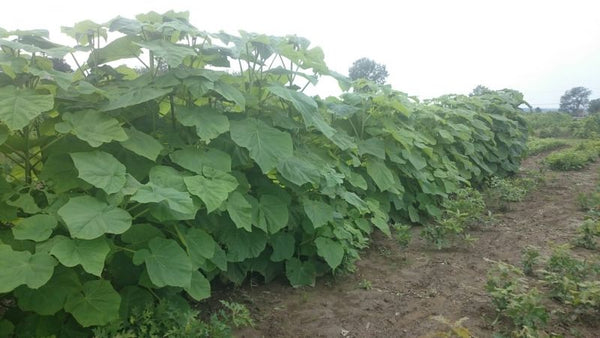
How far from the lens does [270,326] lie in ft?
8.02

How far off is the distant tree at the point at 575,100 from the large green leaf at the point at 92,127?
26.7 meters

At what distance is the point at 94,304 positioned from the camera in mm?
1842

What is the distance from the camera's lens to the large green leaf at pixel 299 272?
290 centimetres

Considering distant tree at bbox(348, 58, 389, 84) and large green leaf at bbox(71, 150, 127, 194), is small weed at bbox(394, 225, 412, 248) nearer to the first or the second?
large green leaf at bbox(71, 150, 127, 194)

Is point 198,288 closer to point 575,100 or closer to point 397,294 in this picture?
point 397,294

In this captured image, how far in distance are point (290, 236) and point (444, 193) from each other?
2419 mm

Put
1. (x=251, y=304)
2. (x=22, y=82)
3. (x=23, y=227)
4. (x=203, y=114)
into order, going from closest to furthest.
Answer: (x=23, y=227) < (x=22, y=82) < (x=203, y=114) < (x=251, y=304)

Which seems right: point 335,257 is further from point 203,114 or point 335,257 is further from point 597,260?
point 597,260

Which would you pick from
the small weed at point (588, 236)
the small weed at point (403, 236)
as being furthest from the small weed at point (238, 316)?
the small weed at point (588, 236)

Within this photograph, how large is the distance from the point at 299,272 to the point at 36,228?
5.36 ft

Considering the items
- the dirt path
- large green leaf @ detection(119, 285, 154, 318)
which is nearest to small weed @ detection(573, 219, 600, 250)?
the dirt path

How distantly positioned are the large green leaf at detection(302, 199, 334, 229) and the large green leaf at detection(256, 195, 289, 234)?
0.19 m

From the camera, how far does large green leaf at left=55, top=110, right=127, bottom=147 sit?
195 cm

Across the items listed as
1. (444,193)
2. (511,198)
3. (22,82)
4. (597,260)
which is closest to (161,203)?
(22,82)
